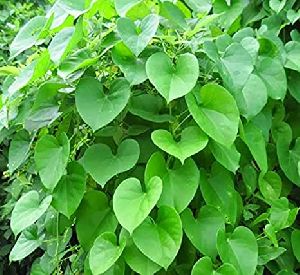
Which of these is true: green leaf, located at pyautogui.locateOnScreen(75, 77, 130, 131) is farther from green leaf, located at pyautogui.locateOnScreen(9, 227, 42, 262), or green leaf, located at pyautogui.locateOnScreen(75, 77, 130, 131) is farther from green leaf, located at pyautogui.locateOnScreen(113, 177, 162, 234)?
green leaf, located at pyautogui.locateOnScreen(9, 227, 42, 262)

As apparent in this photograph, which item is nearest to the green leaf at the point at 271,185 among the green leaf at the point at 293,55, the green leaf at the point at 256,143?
the green leaf at the point at 256,143

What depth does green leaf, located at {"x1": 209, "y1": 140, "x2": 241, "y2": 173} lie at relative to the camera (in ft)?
3.26

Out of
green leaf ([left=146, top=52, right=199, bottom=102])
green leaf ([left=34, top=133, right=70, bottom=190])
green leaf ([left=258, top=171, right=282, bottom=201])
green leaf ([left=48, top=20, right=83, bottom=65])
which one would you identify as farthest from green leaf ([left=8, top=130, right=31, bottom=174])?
green leaf ([left=258, top=171, right=282, bottom=201])

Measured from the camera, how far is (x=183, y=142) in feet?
3.14

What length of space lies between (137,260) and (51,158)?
244mm

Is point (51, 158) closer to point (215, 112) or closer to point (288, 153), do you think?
point (215, 112)

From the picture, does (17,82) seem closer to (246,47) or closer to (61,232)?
(61,232)

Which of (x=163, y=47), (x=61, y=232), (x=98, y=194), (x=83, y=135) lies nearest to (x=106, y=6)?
(x=163, y=47)

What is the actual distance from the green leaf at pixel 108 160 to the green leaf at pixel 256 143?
0.23m

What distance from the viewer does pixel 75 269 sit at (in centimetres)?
114

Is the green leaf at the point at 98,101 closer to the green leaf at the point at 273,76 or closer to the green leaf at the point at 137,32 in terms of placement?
the green leaf at the point at 137,32

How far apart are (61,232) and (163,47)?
43cm

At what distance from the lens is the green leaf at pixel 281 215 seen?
107 cm

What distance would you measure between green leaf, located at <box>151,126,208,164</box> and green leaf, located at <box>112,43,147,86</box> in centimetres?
10
